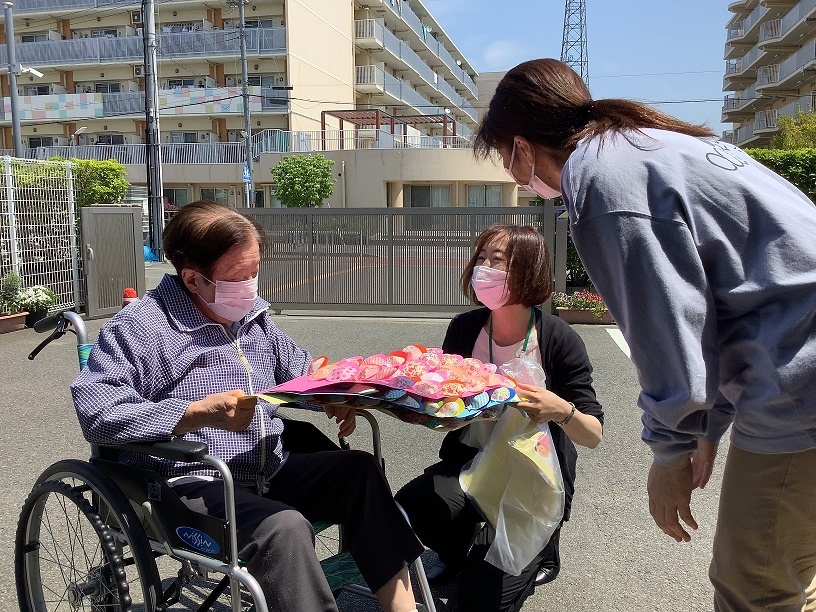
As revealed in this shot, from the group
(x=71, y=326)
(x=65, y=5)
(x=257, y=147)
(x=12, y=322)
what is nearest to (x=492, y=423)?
(x=71, y=326)

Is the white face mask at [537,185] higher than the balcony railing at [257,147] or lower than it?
lower

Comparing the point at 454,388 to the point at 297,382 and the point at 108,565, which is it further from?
the point at 108,565

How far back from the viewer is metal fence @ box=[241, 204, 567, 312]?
34.6 feet

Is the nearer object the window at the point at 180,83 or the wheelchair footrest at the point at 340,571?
the wheelchair footrest at the point at 340,571

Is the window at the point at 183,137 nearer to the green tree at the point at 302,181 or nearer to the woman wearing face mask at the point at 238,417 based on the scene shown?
the green tree at the point at 302,181

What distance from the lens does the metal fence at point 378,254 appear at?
10531 mm

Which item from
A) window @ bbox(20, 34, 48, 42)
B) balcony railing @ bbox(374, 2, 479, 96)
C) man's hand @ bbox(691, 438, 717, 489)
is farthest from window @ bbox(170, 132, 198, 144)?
man's hand @ bbox(691, 438, 717, 489)

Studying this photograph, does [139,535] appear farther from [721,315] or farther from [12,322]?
[12,322]

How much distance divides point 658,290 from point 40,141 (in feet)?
162

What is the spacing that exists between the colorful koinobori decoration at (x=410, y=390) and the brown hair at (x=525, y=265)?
0.69m

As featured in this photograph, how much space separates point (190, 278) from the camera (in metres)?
2.55

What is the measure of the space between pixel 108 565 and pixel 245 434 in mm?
557

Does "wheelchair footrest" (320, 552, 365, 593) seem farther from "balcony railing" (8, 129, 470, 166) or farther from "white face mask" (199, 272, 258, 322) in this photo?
"balcony railing" (8, 129, 470, 166)

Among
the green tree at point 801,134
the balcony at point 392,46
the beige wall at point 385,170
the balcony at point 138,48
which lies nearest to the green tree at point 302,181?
the beige wall at point 385,170
